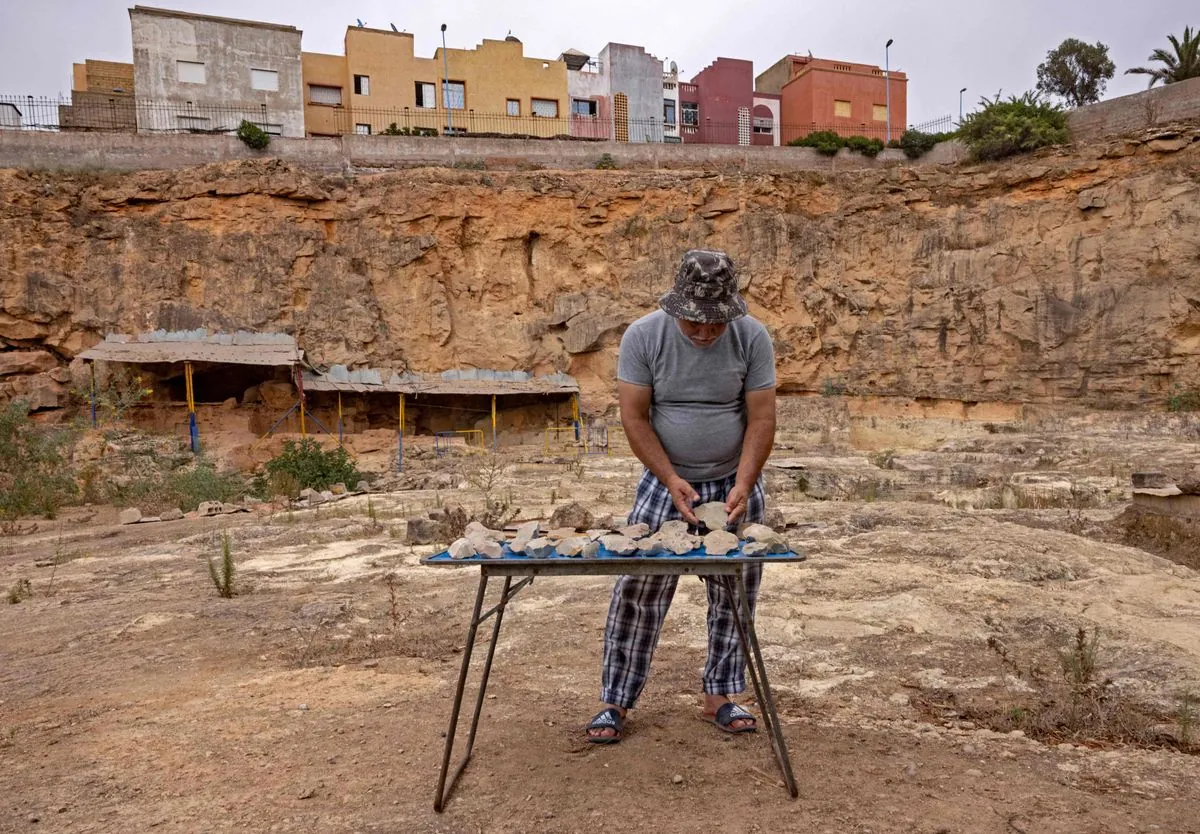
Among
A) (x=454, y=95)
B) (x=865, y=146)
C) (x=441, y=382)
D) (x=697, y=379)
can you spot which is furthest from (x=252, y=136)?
(x=697, y=379)

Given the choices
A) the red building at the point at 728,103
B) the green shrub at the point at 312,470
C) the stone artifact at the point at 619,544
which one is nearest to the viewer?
the stone artifact at the point at 619,544

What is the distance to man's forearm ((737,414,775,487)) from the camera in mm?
2891

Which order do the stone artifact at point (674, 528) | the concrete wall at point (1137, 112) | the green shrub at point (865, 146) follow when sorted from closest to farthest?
the stone artifact at point (674, 528)
the concrete wall at point (1137, 112)
the green shrub at point (865, 146)

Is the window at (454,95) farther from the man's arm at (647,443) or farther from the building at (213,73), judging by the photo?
the man's arm at (647,443)

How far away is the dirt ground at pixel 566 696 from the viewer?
2.51 m

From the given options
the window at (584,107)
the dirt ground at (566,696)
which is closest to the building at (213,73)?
the window at (584,107)

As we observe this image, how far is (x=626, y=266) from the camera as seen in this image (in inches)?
953

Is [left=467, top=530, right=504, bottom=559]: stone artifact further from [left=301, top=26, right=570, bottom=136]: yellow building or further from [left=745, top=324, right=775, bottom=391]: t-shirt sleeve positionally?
[left=301, top=26, right=570, bottom=136]: yellow building

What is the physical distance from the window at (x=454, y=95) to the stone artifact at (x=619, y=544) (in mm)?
32546

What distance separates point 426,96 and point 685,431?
32.8 metres

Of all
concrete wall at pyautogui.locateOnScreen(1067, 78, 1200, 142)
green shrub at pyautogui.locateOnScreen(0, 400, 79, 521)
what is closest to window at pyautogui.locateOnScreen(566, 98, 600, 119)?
concrete wall at pyautogui.locateOnScreen(1067, 78, 1200, 142)

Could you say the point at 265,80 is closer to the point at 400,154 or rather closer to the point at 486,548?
the point at 400,154

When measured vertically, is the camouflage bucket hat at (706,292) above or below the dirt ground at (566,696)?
above

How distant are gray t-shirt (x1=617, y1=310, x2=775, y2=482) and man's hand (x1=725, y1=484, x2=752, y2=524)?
0.45ft
